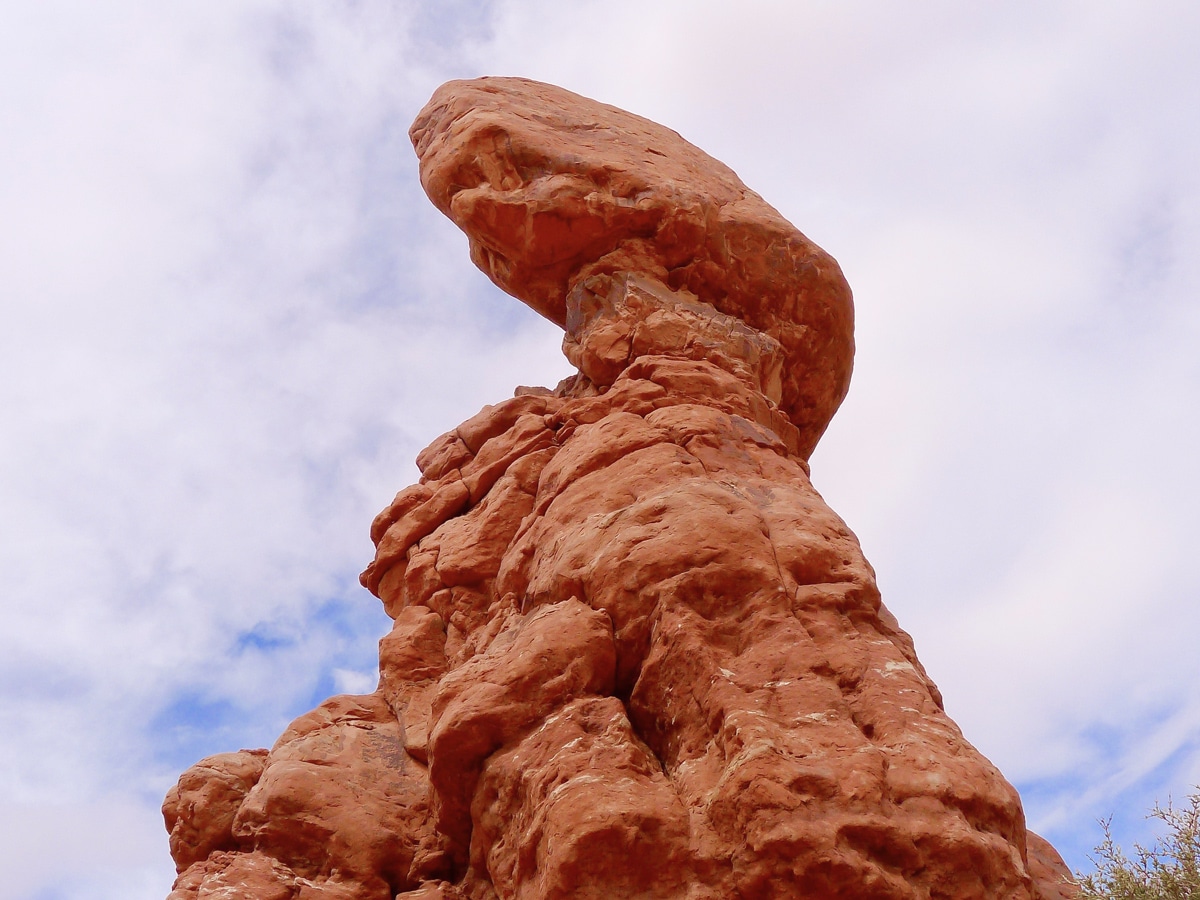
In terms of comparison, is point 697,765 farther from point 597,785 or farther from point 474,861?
point 474,861

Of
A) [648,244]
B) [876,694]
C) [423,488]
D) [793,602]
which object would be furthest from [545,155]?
[876,694]

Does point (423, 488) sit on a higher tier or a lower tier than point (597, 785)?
higher

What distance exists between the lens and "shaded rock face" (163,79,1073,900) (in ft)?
28.2

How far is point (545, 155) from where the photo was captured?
591 inches

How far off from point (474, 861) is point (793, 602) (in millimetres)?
3398

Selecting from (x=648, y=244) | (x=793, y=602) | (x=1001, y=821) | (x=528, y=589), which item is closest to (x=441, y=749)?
(x=528, y=589)

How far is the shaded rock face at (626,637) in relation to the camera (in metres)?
8.60

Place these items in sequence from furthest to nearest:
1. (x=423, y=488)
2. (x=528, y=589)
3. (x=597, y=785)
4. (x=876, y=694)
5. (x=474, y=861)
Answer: (x=423, y=488)
(x=528, y=589)
(x=474, y=861)
(x=876, y=694)
(x=597, y=785)

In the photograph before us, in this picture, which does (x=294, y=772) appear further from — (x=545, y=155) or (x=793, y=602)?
(x=545, y=155)

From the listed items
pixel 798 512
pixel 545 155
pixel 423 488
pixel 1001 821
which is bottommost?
pixel 1001 821

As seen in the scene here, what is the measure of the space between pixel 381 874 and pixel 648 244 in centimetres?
763

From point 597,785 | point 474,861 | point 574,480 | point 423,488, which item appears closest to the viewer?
point 597,785

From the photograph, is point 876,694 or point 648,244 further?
point 648,244

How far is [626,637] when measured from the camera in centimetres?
1016
